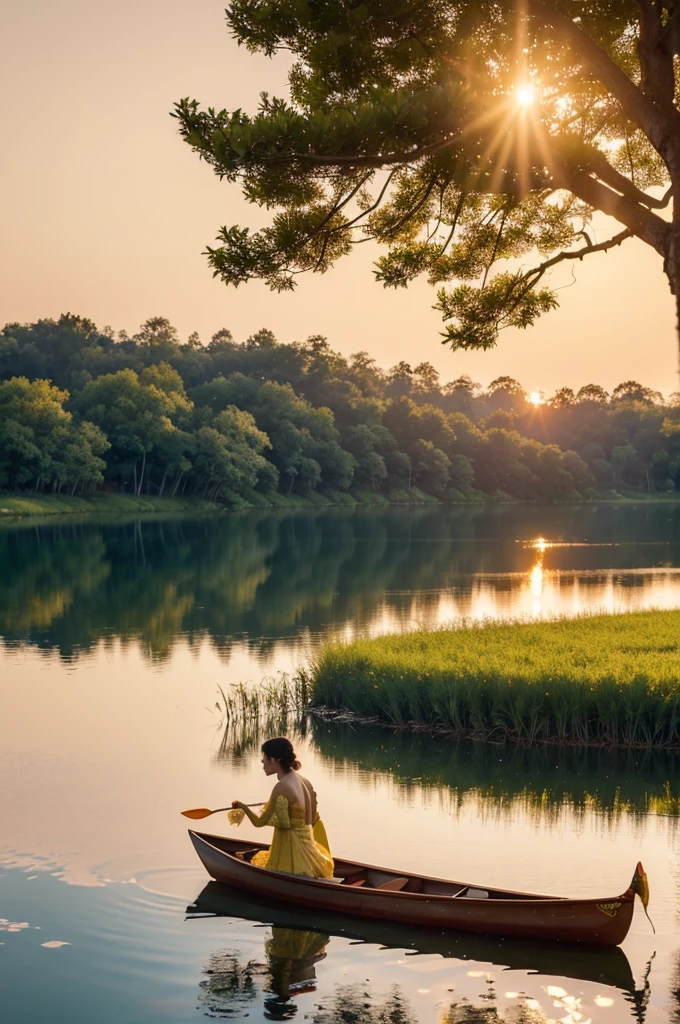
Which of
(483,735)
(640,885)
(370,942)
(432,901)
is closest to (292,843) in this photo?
(370,942)

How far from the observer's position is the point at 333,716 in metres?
19.0

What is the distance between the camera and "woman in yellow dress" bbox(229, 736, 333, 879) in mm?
10203

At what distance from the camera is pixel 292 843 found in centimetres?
1038

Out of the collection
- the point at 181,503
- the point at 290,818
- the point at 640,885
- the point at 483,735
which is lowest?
the point at 483,735

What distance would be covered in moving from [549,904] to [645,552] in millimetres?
48900

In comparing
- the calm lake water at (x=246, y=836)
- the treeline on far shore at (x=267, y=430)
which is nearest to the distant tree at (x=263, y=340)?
the treeline on far shore at (x=267, y=430)

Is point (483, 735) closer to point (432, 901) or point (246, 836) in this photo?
point (246, 836)

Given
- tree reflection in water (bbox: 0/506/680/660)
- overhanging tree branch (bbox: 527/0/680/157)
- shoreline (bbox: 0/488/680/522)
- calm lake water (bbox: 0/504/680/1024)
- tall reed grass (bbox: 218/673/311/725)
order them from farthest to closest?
shoreline (bbox: 0/488/680/522), tree reflection in water (bbox: 0/506/680/660), tall reed grass (bbox: 218/673/311/725), overhanging tree branch (bbox: 527/0/680/157), calm lake water (bbox: 0/504/680/1024)

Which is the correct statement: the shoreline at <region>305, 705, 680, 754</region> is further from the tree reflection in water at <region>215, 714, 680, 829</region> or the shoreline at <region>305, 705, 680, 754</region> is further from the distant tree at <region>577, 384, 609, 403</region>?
the distant tree at <region>577, 384, 609, 403</region>

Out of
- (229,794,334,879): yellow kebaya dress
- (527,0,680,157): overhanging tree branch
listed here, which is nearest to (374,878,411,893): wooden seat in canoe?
(229,794,334,879): yellow kebaya dress

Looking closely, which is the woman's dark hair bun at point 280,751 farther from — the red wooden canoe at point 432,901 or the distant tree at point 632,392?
the distant tree at point 632,392

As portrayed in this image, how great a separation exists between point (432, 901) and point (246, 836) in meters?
4.13

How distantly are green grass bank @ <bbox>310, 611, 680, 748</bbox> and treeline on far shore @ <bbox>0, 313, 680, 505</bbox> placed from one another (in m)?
61.9

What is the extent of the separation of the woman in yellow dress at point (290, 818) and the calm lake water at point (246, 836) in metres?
0.53
